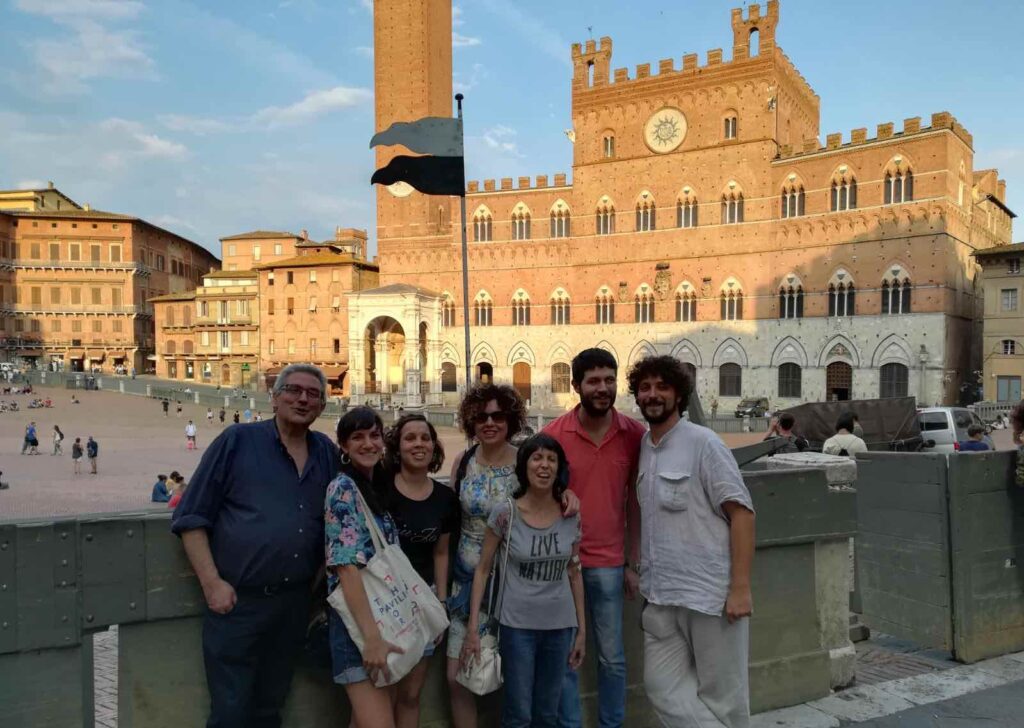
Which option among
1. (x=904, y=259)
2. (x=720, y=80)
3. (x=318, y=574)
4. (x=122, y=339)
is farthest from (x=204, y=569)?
(x=122, y=339)

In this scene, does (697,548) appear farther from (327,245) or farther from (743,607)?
(327,245)

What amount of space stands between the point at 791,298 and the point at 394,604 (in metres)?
37.1

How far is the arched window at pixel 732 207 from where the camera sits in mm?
37719

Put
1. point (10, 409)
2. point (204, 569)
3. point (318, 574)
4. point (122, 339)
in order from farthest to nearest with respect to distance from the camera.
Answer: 1. point (122, 339)
2. point (10, 409)
3. point (318, 574)
4. point (204, 569)

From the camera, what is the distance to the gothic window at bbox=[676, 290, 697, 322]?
1536 inches

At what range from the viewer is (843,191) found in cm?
3497

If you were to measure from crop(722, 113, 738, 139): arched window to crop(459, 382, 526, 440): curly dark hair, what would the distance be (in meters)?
38.4

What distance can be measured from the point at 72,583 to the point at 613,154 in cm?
4103

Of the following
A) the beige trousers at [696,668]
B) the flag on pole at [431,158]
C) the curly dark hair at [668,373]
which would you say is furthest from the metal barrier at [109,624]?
the flag on pole at [431,158]

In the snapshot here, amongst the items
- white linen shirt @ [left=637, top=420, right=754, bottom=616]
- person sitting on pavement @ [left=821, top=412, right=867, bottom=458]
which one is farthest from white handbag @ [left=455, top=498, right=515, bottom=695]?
person sitting on pavement @ [left=821, top=412, right=867, bottom=458]

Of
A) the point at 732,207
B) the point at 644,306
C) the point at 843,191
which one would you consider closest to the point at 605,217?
the point at 644,306

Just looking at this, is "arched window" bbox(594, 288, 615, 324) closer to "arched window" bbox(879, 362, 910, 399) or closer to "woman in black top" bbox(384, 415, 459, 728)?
"arched window" bbox(879, 362, 910, 399)

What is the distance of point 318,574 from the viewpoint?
3.15 metres

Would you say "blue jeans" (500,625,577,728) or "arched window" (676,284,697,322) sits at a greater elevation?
"arched window" (676,284,697,322)
